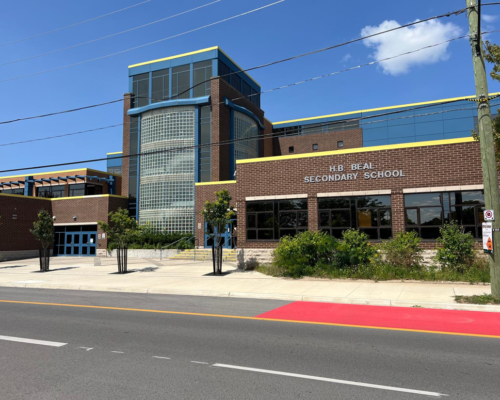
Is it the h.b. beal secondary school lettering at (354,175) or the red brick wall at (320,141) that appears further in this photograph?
the red brick wall at (320,141)

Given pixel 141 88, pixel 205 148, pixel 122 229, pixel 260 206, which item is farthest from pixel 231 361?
pixel 141 88

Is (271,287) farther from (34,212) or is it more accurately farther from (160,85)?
(34,212)

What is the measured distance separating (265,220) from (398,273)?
7483 millimetres

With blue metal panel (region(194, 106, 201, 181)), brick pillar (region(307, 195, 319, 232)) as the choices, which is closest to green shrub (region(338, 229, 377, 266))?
brick pillar (region(307, 195, 319, 232))

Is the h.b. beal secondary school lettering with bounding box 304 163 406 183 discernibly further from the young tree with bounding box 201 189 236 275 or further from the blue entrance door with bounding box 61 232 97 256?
the blue entrance door with bounding box 61 232 97 256

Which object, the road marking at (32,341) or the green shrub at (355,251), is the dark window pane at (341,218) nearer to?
the green shrub at (355,251)

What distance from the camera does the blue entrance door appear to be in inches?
1387

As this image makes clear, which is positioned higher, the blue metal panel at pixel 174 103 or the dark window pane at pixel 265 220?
the blue metal panel at pixel 174 103

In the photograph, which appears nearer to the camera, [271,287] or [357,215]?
[271,287]

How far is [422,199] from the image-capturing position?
57.1ft

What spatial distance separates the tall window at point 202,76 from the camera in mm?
35125

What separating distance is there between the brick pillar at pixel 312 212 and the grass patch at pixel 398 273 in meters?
3.41

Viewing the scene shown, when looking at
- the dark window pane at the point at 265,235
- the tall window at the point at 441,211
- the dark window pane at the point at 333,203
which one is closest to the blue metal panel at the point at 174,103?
the dark window pane at the point at 265,235

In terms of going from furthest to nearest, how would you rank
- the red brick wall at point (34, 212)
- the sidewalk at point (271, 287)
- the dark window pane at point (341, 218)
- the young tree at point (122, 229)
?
the red brick wall at point (34, 212) → the young tree at point (122, 229) → the dark window pane at point (341, 218) → the sidewalk at point (271, 287)
